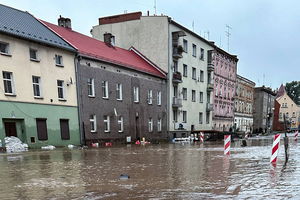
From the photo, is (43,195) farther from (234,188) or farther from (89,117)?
(89,117)

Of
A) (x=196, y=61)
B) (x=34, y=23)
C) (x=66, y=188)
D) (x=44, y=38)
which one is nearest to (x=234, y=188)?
(x=66, y=188)

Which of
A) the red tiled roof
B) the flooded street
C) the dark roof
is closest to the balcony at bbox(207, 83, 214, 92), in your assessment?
the red tiled roof

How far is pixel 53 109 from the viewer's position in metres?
21.8

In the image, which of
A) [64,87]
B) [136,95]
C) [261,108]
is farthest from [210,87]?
[261,108]

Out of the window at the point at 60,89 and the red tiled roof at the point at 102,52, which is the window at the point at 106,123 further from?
the red tiled roof at the point at 102,52

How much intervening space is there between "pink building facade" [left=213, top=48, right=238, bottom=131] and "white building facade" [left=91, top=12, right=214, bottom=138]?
671cm

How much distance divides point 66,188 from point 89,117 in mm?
18136

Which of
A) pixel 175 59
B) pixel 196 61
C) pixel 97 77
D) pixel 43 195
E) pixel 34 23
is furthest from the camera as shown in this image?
pixel 196 61

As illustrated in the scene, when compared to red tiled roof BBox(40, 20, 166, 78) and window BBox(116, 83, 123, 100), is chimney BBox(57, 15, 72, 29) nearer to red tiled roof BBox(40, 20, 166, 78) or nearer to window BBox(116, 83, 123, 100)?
red tiled roof BBox(40, 20, 166, 78)

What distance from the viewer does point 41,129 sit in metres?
20.8

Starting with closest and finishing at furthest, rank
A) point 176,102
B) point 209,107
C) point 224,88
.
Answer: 1. point 176,102
2. point 209,107
3. point 224,88

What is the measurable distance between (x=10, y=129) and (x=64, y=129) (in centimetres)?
430

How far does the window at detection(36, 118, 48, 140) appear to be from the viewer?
2064cm

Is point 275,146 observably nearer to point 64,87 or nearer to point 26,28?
point 64,87
